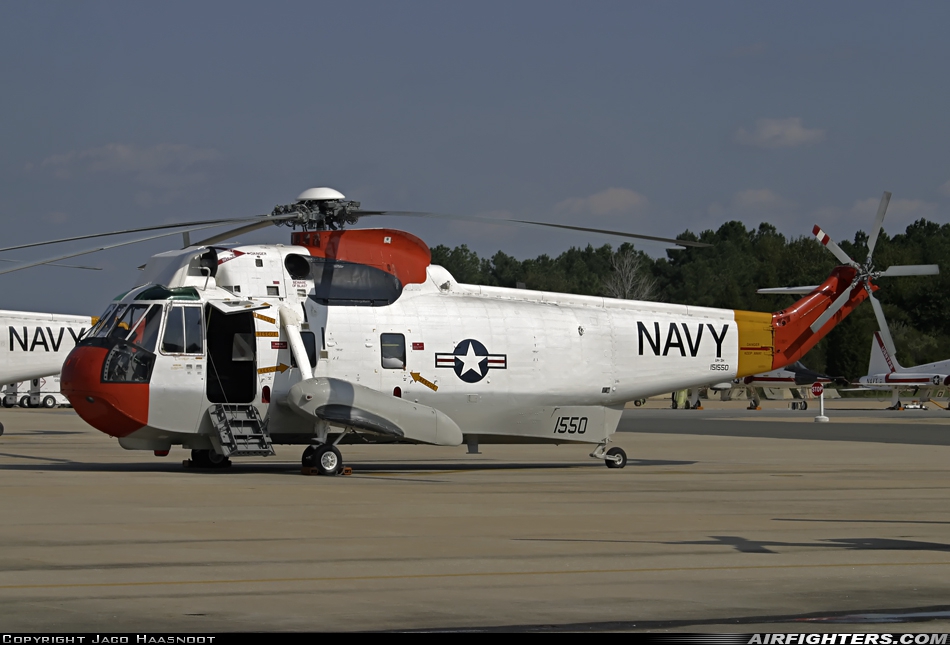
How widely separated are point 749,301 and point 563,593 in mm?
100742

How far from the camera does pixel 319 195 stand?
22.2 metres

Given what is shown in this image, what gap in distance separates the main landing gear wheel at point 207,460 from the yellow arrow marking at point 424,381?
398 cm

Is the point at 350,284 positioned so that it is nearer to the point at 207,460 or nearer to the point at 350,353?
the point at 350,353

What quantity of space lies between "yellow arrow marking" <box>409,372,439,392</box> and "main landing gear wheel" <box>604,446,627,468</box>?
4.09m

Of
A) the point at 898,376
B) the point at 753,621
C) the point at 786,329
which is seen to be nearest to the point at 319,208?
the point at 786,329

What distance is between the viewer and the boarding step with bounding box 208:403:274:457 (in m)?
21.9

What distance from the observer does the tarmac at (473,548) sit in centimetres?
868

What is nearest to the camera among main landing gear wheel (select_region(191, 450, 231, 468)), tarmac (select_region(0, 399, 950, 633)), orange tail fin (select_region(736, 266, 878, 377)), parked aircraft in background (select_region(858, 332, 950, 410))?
tarmac (select_region(0, 399, 950, 633))

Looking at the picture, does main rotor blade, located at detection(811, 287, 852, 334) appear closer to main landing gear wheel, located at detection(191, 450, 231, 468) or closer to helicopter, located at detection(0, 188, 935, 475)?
helicopter, located at detection(0, 188, 935, 475)

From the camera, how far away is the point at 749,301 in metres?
108

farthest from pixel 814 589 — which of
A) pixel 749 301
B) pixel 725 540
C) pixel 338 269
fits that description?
pixel 749 301

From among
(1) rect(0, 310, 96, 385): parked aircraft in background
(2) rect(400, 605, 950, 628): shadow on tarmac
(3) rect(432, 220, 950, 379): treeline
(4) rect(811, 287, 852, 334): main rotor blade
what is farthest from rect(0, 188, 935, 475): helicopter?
(3) rect(432, 220, 950, 379): treeline

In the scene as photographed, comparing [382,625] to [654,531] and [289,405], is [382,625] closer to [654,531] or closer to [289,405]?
[654,531]

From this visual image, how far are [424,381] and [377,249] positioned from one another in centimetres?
270
